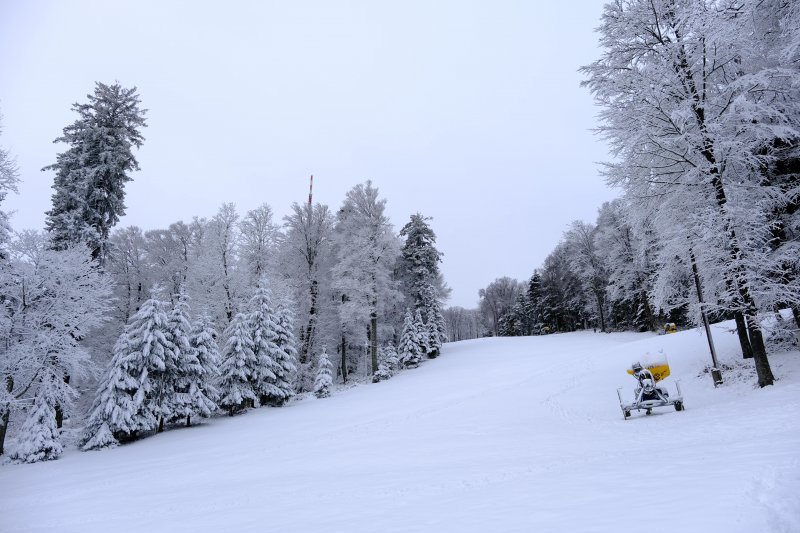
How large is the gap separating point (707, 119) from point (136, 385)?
23.2 meters

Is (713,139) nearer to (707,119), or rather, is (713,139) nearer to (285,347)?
(707,119)

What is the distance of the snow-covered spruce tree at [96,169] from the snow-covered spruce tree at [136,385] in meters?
6.42

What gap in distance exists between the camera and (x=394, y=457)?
10.5m

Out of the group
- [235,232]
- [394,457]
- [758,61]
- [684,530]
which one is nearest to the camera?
[684,530]

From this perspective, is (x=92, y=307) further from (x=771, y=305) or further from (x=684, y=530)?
(x=771, y=305)

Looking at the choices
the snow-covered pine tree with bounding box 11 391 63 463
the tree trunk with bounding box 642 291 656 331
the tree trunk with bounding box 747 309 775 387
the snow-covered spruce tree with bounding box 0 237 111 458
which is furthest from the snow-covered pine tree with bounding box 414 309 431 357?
the tree trunk with bounding box 747 309 775 387

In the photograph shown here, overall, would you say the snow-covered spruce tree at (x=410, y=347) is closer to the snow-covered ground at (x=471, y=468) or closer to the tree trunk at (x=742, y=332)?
the snow-covered ground at (x=471, y=468)

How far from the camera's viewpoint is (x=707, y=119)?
1181 cm

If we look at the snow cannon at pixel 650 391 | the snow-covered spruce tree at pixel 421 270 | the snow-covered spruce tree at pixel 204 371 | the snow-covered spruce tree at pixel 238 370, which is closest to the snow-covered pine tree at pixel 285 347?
the snow-covered spruce tree at pixel 238 370

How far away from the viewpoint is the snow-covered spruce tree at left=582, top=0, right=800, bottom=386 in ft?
36.3

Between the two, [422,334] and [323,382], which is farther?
[422,334]

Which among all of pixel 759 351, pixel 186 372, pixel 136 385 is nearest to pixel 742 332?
pixel 759 351

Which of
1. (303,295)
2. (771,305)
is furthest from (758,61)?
(303,295)

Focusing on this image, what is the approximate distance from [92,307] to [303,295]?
499 inches
